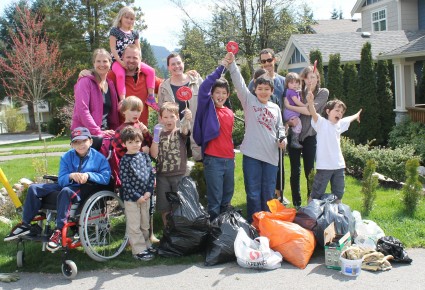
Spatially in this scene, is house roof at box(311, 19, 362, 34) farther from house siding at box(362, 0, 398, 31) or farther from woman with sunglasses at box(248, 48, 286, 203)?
woman with sunglasses at box(248, 48, 286, 203)

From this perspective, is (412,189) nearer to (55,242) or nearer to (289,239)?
(289,239)

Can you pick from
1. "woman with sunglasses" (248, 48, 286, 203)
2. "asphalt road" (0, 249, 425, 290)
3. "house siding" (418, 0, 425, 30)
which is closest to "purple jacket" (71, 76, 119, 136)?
"asphalt road" (0, 249, 425, 290)

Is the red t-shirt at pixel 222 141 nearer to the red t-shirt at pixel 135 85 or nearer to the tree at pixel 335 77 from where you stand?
the red t-shirt at pixel 135 85

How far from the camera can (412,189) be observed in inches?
243

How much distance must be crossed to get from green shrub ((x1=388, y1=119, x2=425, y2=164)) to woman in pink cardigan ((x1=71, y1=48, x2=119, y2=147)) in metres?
9.23

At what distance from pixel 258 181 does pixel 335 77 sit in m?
11.4

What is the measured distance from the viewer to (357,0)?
23.8m

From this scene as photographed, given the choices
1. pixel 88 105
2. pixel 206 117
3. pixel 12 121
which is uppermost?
pixel 12 121

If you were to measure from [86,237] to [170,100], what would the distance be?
1.97 meters

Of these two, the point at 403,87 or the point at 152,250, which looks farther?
the point at 403,87

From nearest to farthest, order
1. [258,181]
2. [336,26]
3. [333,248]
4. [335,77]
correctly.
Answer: [333,248]
[258,181]
[335,77]
[336,26]

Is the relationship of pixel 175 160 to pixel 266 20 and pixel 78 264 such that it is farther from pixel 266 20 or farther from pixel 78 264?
pixel 266 20

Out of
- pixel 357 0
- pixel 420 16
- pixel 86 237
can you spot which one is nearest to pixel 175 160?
pixel 86 237

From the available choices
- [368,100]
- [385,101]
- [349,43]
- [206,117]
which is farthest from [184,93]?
[349,43]
